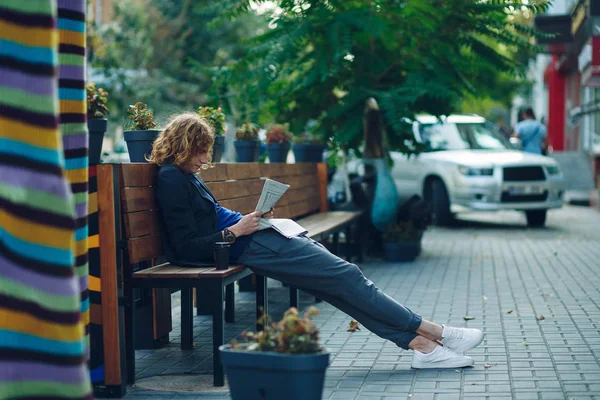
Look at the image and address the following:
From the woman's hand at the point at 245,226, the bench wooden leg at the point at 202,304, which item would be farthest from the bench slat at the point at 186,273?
the bench wooden leg at the point at 202,304

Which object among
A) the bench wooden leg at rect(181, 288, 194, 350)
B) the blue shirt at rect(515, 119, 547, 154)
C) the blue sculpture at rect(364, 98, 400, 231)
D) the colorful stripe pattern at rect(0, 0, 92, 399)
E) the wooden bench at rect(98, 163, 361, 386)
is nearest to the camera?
the colorful stripe pattern at rect(0, 0, 92, 399)

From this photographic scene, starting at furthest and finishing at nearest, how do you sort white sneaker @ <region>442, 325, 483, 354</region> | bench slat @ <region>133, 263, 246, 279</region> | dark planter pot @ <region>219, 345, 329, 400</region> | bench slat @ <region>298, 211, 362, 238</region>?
bench slat @ <region>298, 211, 362, 238</region>
white sneaker @ <region>442, 325, 483, 354</region>
bench slat @ <region>133, 263, 246, 279</region>
dark planter pot @ <region>219, 345, 329, 400</region>

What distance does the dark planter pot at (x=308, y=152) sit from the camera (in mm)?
11602

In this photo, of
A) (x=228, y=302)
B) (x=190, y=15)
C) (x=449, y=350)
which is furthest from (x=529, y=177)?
(x=190, y=15)

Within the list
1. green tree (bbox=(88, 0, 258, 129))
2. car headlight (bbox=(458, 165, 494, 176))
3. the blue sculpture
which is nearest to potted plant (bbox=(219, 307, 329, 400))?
the blue sculpture

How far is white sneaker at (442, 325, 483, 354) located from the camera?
5891 millimetres

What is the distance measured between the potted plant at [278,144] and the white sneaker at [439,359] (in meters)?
4.98

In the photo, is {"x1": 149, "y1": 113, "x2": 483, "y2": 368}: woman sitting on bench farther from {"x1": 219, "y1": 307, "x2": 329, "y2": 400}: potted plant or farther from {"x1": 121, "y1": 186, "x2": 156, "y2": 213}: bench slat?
{"x1": 219, "y1": 307, "x2": 329, "y2": 400}: potted plant

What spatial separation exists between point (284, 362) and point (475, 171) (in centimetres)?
1232

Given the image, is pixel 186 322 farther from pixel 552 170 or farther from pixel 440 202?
pixel 552 170

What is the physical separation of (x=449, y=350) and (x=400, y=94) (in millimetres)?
5766

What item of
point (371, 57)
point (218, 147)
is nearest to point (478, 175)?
point (371, 57)

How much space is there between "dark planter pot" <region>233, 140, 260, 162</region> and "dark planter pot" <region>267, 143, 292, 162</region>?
0.36 m

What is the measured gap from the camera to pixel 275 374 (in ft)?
13.5
